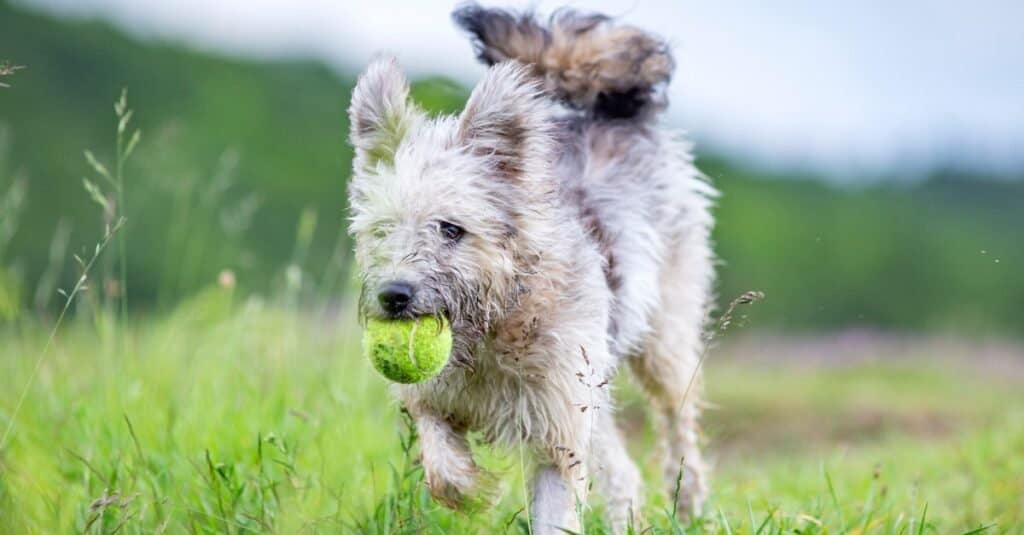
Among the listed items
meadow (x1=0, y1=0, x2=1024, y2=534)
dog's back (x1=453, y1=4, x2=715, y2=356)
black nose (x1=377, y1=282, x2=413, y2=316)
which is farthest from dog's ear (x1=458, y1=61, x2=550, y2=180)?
meadow (x1=0, y1=0, x2=1024, y2=534)

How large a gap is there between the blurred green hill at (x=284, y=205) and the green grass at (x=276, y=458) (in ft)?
13.8

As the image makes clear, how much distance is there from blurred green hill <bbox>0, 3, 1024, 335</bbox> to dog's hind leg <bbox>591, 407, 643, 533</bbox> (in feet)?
20.9

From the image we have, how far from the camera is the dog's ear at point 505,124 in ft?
13.1

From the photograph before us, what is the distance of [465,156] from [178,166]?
4.48 m

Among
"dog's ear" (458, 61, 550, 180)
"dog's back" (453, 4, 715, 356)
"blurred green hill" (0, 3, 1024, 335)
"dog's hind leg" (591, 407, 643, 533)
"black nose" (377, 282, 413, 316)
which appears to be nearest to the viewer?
"black nose" (377, 282, 413, 316)

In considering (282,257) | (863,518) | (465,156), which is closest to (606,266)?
(465,156)

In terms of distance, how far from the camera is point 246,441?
204 inches

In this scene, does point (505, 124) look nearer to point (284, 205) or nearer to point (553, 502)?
point (553, 502)

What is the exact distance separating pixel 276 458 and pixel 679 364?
2071mm

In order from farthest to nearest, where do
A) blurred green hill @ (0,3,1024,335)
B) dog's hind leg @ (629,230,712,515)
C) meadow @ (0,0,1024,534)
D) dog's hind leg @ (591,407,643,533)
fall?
blurred green hill @ (0,3,1024,335), dog's hind leg @ (629,230,712,515), dog's hind leg @ (591,407,643,533), meadow @ (0,0,1024,534)

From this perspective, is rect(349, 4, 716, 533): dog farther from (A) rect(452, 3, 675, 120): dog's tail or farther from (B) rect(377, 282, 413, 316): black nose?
(A) rect(452, 3, 675, 120): dog's tail

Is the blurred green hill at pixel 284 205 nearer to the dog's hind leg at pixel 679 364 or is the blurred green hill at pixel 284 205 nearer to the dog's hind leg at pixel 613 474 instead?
the dog's hind leg at pixel 679 364

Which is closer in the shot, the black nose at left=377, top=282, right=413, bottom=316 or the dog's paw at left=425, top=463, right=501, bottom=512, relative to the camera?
the black nose at left=377, top=282, right=413, bottom=316

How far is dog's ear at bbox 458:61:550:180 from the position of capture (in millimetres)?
3998
